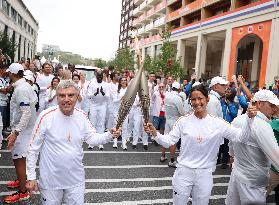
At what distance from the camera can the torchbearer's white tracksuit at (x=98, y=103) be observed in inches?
403

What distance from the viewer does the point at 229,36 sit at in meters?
26.7

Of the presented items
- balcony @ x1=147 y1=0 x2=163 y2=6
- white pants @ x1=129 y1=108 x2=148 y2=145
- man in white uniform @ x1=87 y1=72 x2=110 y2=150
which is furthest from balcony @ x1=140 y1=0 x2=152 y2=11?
man in white uniform @ x1=87 y1=72 x2=110 y2=150

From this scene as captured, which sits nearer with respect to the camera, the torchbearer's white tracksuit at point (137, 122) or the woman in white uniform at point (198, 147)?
the woman in white uniform at point (198, 147)

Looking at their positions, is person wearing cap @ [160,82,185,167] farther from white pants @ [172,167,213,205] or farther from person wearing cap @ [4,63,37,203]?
white pants @ [172,167,213,205]

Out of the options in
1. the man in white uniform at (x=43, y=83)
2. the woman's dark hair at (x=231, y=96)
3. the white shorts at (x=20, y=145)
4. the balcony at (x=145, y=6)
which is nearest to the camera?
the white shorts at (x=20, y=145)

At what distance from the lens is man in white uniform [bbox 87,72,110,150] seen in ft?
33.6

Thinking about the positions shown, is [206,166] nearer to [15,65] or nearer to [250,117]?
[250,117]

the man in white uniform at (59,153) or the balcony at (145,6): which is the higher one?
the balcony at (145,6)

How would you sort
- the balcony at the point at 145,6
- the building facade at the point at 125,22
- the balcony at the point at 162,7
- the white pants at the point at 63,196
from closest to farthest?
the white pants at the point at 63,196 → the balcony at the point at 162,7 → the balcony at the point at 145,6 → the building facade at the point at 125,22

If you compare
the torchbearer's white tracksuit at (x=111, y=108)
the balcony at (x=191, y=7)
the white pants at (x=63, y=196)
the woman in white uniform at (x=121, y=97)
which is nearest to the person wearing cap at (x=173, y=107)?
the woman in white uniform at (x=121, y=97)

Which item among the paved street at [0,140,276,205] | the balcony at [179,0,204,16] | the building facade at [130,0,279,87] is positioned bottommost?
the paved street at [0,140,276,205]

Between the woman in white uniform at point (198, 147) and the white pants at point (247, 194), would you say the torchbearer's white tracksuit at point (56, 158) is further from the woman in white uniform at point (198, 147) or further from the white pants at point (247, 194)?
the white pants at point (247, 194)

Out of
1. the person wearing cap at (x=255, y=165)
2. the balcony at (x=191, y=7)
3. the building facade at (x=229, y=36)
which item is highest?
the balcony at (x=191, y=7)

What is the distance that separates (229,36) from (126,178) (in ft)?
71.7
